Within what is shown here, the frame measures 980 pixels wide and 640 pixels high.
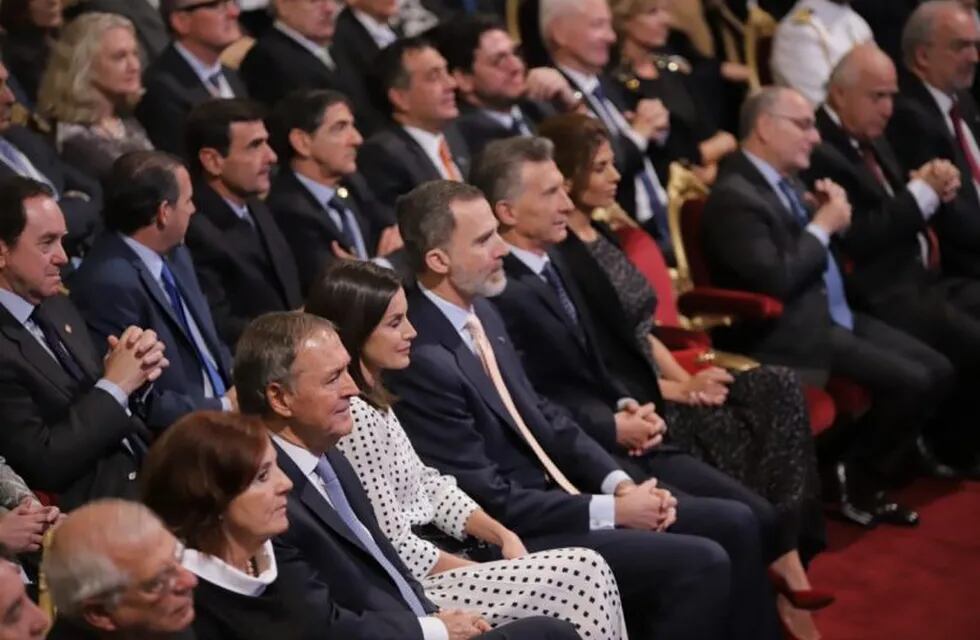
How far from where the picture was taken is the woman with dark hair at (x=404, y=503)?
10.7 feet

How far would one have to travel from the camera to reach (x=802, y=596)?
166 inches

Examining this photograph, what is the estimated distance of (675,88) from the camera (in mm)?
6059

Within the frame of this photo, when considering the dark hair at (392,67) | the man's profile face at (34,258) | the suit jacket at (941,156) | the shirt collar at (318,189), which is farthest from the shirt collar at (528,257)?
the suit jacket at (941,156)

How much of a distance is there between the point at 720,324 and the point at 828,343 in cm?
33

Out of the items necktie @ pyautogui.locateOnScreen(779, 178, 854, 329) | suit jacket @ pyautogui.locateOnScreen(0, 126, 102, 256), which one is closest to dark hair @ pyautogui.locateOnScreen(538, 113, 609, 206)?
necktie @ pyautogui.locateOnScreen(779, 178, 854, 329)

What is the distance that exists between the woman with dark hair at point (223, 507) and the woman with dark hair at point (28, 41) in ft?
8.18

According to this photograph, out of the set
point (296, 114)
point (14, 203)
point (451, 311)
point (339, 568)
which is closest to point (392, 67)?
point (296, 114)

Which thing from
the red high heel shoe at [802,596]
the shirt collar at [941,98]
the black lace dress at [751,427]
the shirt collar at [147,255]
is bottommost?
the red high heel shoe at [802,596]

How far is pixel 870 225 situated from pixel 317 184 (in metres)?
1.80

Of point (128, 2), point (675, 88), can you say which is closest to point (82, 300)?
point (128, 2)

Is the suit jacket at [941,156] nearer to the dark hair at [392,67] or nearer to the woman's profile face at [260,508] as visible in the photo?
the dark hair at [392,67]

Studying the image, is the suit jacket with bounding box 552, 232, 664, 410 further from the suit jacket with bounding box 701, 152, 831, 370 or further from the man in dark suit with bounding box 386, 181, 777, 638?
the suit jacket with bounding box 701, 152, 831, 370

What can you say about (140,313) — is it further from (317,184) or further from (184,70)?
(184,70)

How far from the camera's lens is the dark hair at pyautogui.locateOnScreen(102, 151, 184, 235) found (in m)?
3.82
